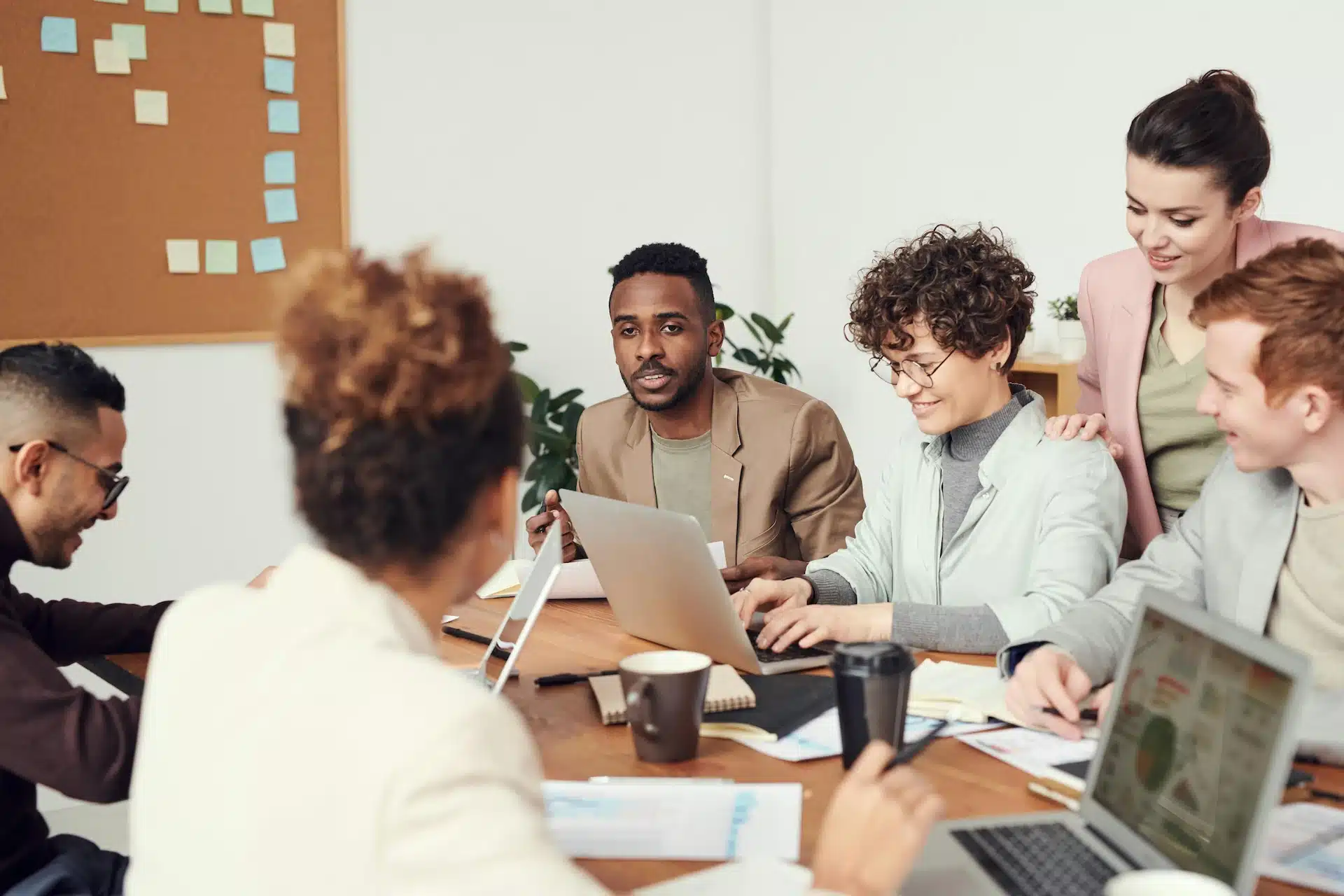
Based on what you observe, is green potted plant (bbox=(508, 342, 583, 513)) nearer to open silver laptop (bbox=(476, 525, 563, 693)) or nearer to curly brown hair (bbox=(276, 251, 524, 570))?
open silver laptop (bbox=(476, 525, 563, 693))

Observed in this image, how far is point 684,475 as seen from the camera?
271cm

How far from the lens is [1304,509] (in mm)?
1522

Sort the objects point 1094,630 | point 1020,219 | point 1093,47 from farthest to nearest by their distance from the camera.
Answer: point 1020,219, point 1093,47, point 1094,630

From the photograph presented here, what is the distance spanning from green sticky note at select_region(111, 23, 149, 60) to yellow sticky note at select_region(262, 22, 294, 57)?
0.33 meters

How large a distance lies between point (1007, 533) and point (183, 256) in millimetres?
2664

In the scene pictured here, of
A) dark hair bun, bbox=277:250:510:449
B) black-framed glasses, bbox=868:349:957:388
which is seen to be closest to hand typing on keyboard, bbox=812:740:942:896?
dark hair bun, bbox=277:250:510:449

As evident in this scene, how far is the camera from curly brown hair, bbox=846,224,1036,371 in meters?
1.92

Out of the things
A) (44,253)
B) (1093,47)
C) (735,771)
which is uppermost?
(1093,47)

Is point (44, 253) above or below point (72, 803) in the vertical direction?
above

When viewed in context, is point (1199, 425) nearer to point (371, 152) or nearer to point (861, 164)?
point (861, 164)

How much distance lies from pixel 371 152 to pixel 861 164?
63.3 inches

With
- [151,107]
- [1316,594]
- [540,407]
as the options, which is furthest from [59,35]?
[1316,594]

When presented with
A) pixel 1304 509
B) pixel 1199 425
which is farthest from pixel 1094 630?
pixel 1199 425

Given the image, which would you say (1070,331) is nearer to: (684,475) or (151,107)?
(684,475)
